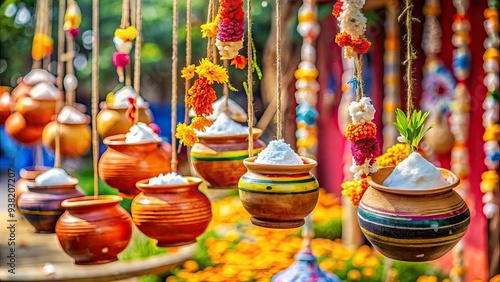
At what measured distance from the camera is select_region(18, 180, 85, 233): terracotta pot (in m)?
1.90

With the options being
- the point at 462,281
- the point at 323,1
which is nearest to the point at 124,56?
the point at 323,1

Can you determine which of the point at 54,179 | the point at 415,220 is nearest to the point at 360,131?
the point at 415,220

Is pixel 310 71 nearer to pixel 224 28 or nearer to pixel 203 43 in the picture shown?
pixel 224 28

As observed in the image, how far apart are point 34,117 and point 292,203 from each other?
1.36m

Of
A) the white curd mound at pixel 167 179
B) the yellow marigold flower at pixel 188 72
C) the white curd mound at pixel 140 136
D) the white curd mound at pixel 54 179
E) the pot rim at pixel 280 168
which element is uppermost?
the yellow marigold flower at pixel 188 72

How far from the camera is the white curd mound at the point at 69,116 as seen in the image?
228cm

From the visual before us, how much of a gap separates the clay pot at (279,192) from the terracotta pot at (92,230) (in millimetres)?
501

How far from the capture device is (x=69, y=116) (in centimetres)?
229

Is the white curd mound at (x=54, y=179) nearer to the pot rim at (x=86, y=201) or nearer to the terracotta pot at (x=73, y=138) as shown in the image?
the pot rim at (x=86, y=201)

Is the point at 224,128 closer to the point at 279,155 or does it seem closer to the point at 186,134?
the point at 186,134

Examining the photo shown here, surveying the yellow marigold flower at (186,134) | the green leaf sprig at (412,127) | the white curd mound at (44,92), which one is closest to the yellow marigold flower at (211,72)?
the yellow marigold flower at (186,134)

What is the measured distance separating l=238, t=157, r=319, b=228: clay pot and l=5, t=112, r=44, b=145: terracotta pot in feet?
4.25

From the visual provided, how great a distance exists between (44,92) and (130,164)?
0.73 m

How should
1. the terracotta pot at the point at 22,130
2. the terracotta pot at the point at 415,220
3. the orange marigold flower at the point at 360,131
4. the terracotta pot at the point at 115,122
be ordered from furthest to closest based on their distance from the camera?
the terracotta pot at the point at 22,130, the terracotta pot at the point at 115,122, the orange marigold flower at the point at 360,131, the terracotta pot at the point at 415,220
